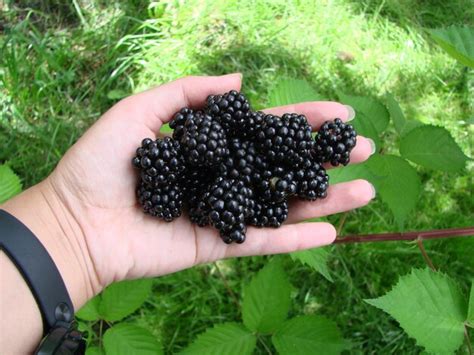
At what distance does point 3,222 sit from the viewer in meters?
1.36

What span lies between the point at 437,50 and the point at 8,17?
2412mm

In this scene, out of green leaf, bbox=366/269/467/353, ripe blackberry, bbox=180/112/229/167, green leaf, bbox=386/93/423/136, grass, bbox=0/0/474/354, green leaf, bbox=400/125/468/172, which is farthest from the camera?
grass, bbox=0/0/474/354

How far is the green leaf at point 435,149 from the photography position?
1636 millimetres

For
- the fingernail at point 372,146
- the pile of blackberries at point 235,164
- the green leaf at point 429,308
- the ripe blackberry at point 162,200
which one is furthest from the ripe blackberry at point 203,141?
the green leaf at point 429,308

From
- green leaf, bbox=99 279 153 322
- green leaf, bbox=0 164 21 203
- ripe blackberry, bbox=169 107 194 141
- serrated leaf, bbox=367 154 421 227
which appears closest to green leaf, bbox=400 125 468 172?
serrated leaf, bbox=367 154 421 227

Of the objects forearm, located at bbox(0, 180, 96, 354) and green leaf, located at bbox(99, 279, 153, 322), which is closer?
forearm, located at bbox(0, 180, 96, 354)

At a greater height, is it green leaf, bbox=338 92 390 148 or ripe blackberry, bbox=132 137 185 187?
ripe blackberry, bbox=132 137 185 187

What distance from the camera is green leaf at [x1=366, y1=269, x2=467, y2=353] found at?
4.26ft

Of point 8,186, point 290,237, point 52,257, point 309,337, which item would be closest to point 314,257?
point 290,237

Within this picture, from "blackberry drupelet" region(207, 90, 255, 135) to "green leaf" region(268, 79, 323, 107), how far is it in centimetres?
25

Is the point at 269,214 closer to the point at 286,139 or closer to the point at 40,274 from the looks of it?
the point at 286,139

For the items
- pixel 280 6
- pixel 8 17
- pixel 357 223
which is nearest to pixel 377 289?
pixel 357 223

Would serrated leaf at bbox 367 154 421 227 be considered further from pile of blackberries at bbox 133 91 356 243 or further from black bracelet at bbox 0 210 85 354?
black bracelet at bbox 0 210 85 354

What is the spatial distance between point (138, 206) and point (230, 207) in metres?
0.33
